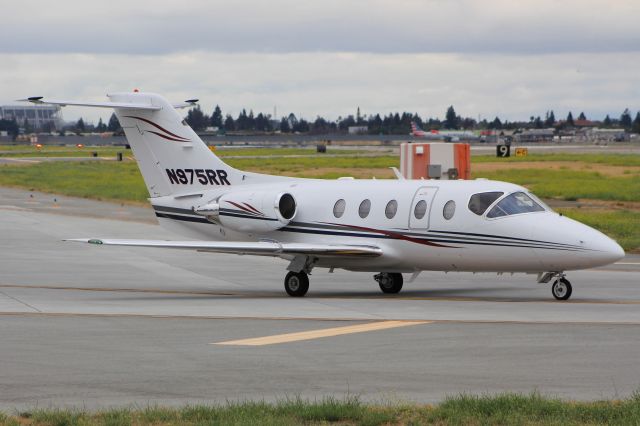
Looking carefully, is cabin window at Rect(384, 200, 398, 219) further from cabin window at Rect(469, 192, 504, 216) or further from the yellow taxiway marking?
the yellow taxiway marking

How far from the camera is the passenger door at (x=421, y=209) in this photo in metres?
Result: 23.8

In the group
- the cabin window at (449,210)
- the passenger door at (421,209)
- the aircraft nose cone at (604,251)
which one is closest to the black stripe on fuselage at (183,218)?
the passenger door at (421,209)

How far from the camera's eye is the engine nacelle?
2548cm

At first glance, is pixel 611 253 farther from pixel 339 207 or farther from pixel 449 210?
pixel 339 207

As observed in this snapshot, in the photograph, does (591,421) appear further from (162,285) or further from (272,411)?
(162,285)

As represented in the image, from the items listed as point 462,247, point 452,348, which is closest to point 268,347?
point 452,348

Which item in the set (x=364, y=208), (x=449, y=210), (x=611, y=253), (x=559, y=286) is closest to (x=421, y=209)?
(x=449, y=210)

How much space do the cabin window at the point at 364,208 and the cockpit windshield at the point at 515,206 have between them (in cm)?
278

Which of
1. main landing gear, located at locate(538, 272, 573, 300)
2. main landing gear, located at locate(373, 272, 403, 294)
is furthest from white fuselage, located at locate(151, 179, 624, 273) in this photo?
main landing gear, located at locate(373, 272, 403, 294)

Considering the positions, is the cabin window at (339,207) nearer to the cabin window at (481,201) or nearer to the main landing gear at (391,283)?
the main landing gear at (391,283)

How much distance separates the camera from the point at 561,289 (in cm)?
2286

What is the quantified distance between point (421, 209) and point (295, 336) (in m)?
7.08

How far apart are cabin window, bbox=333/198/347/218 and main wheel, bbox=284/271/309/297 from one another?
1.54 meters

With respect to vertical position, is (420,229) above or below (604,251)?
above
